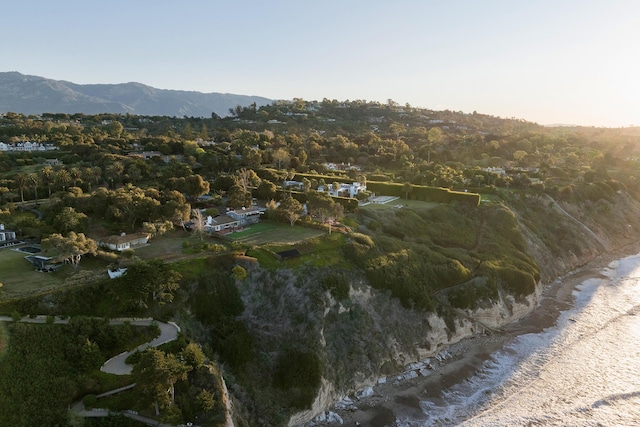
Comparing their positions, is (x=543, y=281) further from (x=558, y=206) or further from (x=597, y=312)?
(x=558, y=206)

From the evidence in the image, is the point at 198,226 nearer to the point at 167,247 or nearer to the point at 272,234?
the point at 167,247

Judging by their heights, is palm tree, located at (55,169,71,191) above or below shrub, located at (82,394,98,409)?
above

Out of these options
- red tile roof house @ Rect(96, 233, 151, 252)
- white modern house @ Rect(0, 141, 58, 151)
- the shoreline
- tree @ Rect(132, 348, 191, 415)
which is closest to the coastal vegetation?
tree @ Rect(132, 348, 191, 415)

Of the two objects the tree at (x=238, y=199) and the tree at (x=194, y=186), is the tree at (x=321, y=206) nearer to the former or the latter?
the tree at (x=238, y=199)

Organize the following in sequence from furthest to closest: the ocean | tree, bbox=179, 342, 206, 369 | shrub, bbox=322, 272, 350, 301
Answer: shrub, bbox=322, 272, 350, 301 → the ocean → tree, bbox=179, 342, 206, 369

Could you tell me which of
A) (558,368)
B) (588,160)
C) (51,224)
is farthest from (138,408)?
(588,160)

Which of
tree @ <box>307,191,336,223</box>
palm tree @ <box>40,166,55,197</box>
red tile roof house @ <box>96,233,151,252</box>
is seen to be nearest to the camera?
red tile roof house @ <box>96,233,151,252</box>

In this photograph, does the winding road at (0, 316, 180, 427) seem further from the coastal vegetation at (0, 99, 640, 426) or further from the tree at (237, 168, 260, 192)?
the tree at (237, 168, 260, 192)
